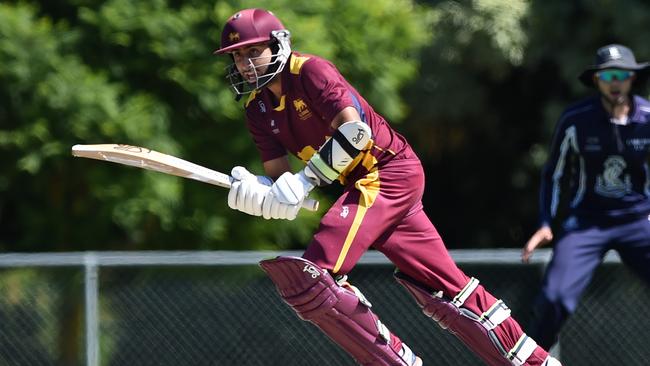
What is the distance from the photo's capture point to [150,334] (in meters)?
6.67

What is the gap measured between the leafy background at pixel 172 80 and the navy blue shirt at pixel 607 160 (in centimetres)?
275

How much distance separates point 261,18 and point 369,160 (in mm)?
752

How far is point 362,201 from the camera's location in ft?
16.8

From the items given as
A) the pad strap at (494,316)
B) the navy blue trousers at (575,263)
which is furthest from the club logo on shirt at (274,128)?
the navy blue trousers at (575,263)

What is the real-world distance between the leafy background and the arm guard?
139 inches

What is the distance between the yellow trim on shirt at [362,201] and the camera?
5008mm

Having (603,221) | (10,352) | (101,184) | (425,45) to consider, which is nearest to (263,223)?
(101,184)

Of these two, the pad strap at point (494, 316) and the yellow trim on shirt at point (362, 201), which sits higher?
the yellow trim on shirt at point (362, 201)

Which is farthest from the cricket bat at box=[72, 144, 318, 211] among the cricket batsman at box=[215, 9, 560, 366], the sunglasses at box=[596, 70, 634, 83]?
the sunglasses at box=[596, 70, 634, 83]

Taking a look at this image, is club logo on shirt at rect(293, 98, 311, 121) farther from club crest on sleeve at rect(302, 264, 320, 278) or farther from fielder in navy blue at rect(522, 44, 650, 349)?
fielder in navy blue at rect(522, 44, 650, 349)

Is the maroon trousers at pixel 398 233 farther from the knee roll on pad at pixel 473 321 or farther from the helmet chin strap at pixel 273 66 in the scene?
the helmet chin strap at pixel 273 66

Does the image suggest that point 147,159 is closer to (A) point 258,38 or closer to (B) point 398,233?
(A) point 258,38

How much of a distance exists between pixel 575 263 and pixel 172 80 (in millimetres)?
3698

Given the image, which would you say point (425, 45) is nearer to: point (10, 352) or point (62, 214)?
point (62, 214)
